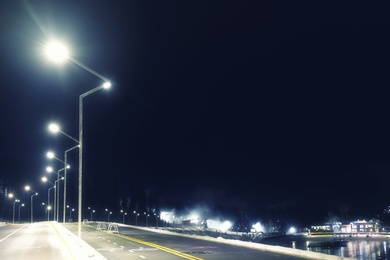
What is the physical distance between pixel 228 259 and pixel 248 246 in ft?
32.7

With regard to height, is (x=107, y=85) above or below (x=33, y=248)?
above

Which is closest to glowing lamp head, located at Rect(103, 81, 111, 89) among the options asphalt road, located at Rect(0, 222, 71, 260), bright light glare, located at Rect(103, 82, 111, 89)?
bright light glare, located at Rect(103, 82, 111, 89)

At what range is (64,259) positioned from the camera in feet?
80.3

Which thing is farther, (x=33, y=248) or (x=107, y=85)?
(x=33, y=248)

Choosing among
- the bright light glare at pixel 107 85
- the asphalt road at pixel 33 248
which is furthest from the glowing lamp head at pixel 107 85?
the asphalt road at pixel 33 248

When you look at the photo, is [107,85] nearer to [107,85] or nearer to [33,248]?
[107,85]

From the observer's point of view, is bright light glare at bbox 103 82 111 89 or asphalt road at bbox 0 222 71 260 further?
bright light glare at bbox 103 82 111 89

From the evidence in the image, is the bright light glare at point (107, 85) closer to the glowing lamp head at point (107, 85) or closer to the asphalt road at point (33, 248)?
the glowing lamp head at point (107, 85)

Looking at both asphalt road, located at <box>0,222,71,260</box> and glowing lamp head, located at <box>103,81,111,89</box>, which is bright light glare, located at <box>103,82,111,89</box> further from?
asphalt road, located at <box>0,222,71,260</box>

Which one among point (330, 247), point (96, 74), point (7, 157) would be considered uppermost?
point (7, 157)

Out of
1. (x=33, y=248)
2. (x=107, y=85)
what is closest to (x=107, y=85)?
(x=107, y=85)

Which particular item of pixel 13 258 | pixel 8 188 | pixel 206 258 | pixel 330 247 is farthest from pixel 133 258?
pixel 8 188

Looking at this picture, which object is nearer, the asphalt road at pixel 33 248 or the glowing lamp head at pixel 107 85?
the asphalt road at pixel 33 248

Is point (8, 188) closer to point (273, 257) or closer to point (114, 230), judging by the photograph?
point (114, 230)
